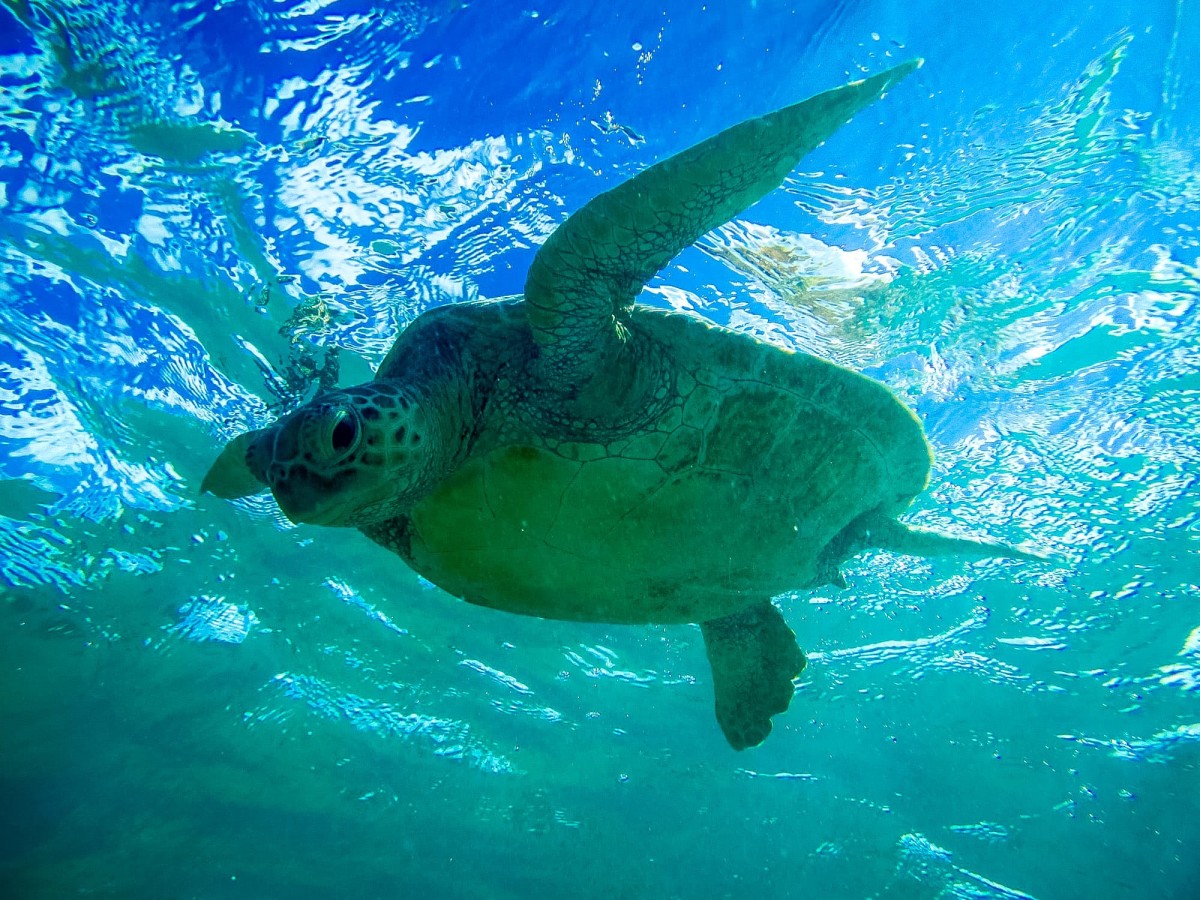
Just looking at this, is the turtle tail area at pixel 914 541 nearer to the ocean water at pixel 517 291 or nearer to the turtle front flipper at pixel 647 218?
the ocean water at pixel 517 291

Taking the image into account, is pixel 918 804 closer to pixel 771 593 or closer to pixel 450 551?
pixel 771 593

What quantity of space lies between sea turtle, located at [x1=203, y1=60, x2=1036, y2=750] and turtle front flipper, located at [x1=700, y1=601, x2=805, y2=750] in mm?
501

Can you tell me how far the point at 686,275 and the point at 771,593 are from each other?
405 centimetres

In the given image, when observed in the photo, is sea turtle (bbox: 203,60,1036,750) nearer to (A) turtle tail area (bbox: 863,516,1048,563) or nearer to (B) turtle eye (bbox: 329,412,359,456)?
(B) turtle eye (bbox: 329,412,359,456)

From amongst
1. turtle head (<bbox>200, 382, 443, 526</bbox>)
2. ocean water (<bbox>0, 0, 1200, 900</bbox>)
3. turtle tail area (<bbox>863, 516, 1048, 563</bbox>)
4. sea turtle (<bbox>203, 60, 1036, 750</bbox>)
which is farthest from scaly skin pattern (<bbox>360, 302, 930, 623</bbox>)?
turtle tail area (<bbox>863, 516, 1048, 563</bbox>)

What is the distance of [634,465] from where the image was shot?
3576 mm

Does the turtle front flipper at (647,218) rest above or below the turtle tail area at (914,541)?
below

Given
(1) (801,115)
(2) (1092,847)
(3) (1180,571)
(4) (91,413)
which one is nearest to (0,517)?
(4) (91,413)

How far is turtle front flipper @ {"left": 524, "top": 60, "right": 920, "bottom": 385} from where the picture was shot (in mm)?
2539

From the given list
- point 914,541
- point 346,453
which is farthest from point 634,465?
point 914,541

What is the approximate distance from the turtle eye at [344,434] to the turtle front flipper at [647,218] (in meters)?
1.12

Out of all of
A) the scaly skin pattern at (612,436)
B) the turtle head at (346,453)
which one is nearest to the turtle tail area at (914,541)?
the scaly skin pattern at (612,436)

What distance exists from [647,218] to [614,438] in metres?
1.27

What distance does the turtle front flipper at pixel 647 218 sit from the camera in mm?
2539
